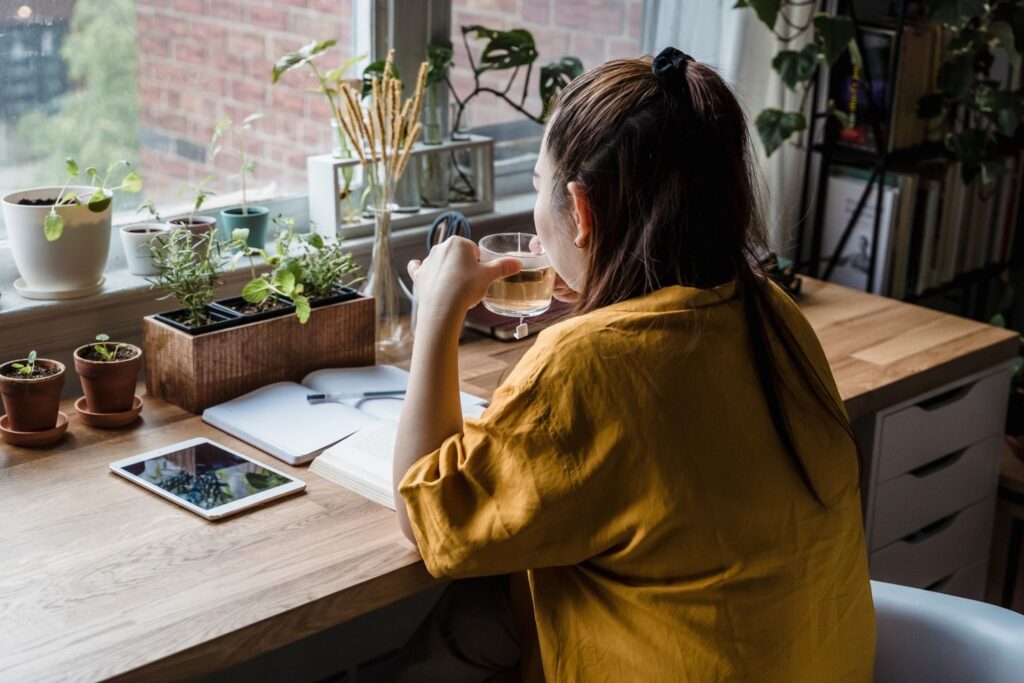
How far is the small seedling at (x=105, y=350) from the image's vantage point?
63.0 inches

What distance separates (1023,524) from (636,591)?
1.41m

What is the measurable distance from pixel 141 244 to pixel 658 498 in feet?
3.47

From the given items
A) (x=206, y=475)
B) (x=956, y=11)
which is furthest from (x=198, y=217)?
(x=956, y=11)

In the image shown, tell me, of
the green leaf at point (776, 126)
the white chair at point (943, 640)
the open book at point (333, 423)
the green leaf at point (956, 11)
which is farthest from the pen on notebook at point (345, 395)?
the green leaf at point (956, 11)

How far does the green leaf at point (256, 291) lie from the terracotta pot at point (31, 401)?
283mm

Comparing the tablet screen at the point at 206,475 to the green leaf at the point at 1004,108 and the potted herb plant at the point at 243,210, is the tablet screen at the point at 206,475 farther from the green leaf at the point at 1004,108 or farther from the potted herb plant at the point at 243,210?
the green leaf at the point at 1004,108

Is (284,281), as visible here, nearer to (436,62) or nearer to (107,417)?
(107,417)

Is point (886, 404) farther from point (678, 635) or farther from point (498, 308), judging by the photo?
point (678, 635)

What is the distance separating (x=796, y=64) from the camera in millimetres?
2404

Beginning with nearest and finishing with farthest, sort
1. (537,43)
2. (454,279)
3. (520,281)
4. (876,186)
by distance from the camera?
(454,279)
(520,281)
(537,43)
(876,186)

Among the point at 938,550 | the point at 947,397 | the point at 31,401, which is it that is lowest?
the point at 938,550

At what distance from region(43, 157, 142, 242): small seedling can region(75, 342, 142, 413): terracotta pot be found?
7.6 inches

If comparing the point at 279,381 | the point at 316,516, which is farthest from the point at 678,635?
the point at 279,381

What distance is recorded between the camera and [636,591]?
45.1 inches
